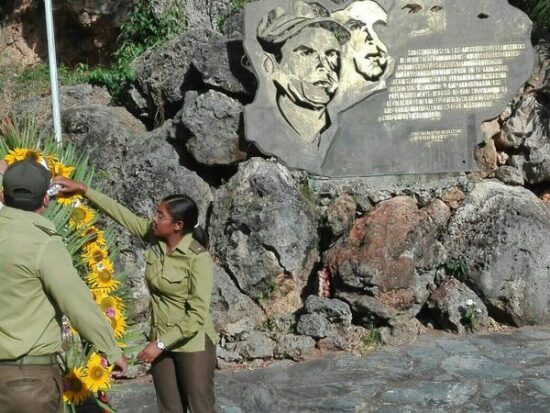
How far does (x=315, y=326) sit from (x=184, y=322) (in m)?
2.92

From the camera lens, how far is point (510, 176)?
8617 mm

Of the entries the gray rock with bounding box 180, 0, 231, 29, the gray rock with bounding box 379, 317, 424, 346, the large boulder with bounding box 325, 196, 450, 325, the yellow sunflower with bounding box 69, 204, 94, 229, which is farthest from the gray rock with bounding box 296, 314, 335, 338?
the gray rock with bounding box 180, 0, 231, 29

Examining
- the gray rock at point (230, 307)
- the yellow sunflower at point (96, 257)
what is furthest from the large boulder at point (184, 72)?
the yellow sunflower at point (96, 257)

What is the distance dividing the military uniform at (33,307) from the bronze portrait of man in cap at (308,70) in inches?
189

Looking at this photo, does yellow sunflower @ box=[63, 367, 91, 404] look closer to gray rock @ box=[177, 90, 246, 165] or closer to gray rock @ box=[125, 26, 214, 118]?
gray rock @ box=[177, 90, 246, 165]

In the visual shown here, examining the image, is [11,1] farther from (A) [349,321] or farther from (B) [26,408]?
(B) [26,408]

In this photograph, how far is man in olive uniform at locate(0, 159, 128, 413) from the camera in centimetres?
343

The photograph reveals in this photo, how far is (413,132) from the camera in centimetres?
853

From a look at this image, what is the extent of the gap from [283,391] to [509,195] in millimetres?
3224

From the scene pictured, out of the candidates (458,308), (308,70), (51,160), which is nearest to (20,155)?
(51,160)

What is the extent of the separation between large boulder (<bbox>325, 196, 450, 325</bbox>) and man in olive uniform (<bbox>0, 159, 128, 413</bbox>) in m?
4.10

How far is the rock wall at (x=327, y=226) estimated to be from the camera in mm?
7430

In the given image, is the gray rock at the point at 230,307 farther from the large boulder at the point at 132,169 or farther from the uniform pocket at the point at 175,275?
the uniform pocket at the point at 175,275

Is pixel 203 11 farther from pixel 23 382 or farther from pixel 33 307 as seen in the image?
pixel 23 382
